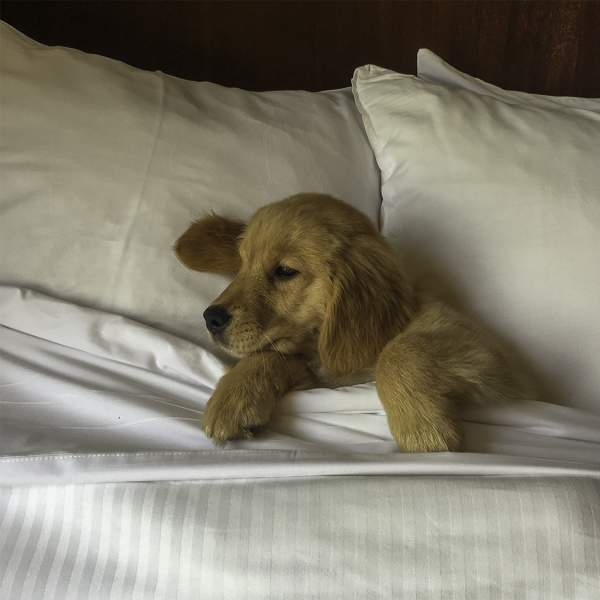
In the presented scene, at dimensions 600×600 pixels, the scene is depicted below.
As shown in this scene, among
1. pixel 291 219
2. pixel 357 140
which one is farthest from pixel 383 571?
pixel 357 140

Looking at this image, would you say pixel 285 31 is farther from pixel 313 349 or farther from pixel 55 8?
pixel 313 349

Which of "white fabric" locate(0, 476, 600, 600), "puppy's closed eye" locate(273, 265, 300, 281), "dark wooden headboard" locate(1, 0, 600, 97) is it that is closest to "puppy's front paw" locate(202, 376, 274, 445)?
"white fabric" locate(0, 476, 600, 600)

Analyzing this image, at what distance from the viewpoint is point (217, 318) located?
1.09 meters

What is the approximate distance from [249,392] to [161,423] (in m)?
0.13

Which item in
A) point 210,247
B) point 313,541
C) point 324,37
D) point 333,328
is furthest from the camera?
point 324,37

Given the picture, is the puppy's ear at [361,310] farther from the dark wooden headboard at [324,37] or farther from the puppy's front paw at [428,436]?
the dark wooden headboard at [324,37]

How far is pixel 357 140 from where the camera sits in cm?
152

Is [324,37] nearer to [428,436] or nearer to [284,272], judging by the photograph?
[284,272]

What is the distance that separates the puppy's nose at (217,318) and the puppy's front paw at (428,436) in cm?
32

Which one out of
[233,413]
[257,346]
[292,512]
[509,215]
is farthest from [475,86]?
[292,512]

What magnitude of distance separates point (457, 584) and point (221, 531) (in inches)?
10.7

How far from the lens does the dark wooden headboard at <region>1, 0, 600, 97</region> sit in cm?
173

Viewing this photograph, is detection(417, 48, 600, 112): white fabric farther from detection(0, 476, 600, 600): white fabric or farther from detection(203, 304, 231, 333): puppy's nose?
detection(0, 476, 600, 600): white fabric

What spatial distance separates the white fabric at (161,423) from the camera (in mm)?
870
